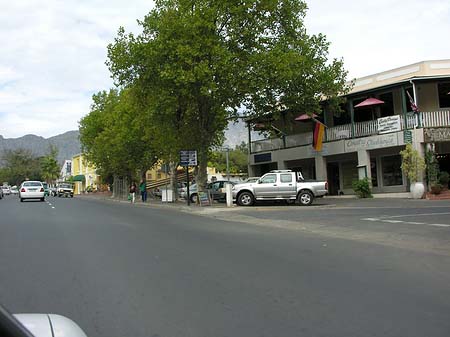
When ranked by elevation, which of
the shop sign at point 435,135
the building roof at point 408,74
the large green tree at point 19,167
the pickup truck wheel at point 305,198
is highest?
the large green tree at point 19,167

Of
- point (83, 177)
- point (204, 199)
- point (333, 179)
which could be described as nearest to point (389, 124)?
point (333, 179)

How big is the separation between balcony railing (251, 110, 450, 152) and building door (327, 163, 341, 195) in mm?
2642

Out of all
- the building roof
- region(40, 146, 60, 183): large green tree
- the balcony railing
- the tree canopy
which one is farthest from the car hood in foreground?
region(40, 146, 60, 183): large green tree

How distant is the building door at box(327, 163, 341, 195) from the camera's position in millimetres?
35188

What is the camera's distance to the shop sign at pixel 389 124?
27.8 m

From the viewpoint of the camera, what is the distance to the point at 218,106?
27.7 metres

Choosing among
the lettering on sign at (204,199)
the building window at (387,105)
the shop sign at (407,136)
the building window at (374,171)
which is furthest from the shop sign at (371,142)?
the lettering on sign at (204,199)

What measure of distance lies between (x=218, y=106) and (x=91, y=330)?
76.8 feet

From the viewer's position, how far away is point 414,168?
25.7 m

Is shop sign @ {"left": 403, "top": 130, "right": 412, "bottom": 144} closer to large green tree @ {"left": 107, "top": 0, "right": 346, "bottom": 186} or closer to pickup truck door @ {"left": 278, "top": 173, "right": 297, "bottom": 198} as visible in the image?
large green tree @ {"left": 107, "top": 0, "right": 346, "bottom": 186}

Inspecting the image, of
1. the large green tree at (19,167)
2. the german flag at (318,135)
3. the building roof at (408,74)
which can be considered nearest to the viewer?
the building roof at (408,74)

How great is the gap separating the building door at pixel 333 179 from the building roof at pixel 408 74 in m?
6.26

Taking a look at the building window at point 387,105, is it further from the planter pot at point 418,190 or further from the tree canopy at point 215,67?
the planter pot at point 418,190

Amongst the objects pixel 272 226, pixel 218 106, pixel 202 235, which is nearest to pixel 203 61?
pixel 218 106
